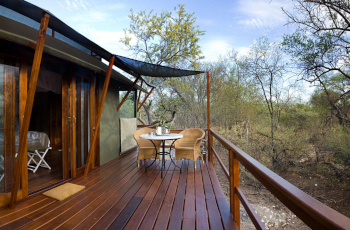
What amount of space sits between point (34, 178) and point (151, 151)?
208 centimetres

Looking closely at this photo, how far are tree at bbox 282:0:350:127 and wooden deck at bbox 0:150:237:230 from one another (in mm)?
5710

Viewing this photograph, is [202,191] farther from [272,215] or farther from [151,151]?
[272,215]

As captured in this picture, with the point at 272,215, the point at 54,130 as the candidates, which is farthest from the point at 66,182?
the point at 272,215

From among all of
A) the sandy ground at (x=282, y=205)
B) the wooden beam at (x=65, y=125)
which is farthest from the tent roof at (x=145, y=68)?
the sandy ground at (x=282, y=205)

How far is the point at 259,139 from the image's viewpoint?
8.59 metres

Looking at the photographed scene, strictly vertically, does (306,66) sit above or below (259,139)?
above

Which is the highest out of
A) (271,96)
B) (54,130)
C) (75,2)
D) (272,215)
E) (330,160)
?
(75,2)

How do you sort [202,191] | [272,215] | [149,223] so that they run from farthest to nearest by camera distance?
[272,215] < [202,191] < [149,223]

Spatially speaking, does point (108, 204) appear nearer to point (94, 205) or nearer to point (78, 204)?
point (94, 205)

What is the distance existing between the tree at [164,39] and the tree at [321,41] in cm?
376

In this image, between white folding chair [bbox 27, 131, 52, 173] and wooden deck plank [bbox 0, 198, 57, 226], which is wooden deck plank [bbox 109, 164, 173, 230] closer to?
wooden deck plank [bbox 0, 198, 57, 226]

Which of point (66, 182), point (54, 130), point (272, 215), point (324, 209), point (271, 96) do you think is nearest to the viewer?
point (324, 209)

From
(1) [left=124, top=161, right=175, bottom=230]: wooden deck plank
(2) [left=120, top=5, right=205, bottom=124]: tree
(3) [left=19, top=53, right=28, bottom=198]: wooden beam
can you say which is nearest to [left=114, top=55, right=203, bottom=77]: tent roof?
(3) [left=19, top=53, right=28, bottom=198]: wooden beam

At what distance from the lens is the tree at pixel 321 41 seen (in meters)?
5.04
